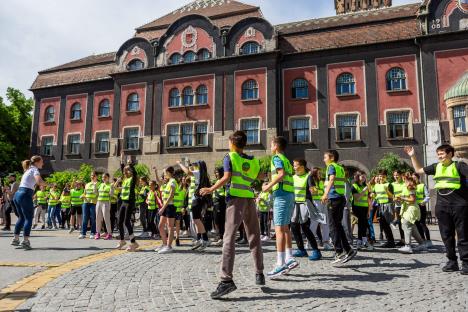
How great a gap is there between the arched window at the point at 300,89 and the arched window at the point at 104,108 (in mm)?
16982

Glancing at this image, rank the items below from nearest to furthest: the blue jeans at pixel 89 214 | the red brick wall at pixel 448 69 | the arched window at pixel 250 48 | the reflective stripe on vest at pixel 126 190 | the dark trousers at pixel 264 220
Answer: the reflective stripe on vest at pixel 126 190, the blue jeans at pixel 89 214, the dark trousers at pixel 264 220, the red brick wall at pixel 448 69, the arched window at pixel 250 48

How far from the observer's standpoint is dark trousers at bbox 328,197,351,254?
7238 mm

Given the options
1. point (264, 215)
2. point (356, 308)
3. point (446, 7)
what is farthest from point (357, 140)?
point (356, 308)

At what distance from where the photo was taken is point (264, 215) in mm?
12992

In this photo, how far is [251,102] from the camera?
93.6 ft

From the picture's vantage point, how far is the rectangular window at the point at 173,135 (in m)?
30.3

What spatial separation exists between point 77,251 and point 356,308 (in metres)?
6.69

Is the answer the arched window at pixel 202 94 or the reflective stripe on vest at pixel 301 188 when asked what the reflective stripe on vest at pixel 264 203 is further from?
the arched window at pixel 202 94

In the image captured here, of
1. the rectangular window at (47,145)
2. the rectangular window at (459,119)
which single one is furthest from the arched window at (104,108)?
the rectangular window at (459,119)

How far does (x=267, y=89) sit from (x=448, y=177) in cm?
2244

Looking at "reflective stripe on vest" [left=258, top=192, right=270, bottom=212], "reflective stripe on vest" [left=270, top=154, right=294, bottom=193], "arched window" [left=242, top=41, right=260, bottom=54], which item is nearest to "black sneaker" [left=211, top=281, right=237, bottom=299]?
"reflective stripe on vest" [left=270, top=154, right=294, bottom=193]

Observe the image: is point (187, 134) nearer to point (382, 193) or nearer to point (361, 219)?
point (382, 193)

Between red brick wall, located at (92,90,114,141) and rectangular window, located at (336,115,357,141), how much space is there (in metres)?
19.8

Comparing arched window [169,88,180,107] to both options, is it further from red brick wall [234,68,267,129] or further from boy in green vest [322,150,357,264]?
boy in green vest [322,150,357,264]
